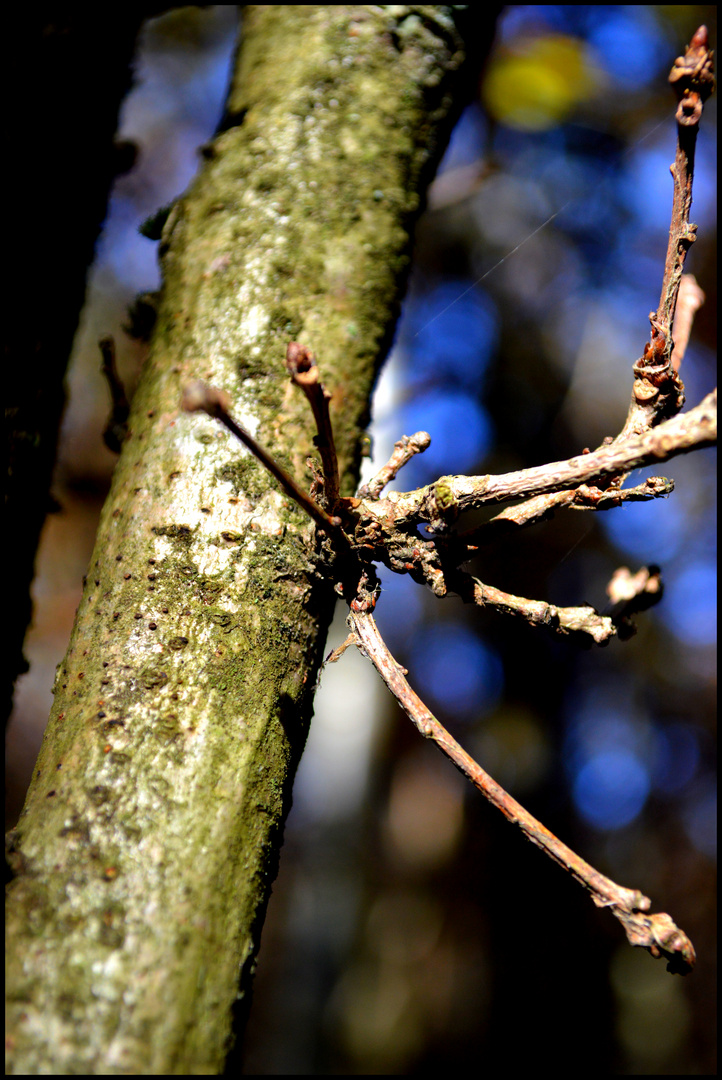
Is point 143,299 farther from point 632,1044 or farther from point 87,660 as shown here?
point 632,1044

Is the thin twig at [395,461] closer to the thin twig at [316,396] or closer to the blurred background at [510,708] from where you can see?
the thin twig at [316,396]

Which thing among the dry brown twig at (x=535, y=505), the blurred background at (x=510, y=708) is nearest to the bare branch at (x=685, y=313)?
the dry brown twig at (x=535, y=505)

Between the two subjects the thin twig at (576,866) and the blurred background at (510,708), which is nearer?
the thin twig at (576,866)

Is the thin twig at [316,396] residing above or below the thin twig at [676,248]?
below

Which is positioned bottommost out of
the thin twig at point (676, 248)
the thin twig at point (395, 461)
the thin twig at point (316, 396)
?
the thin twig at point (316, 396)

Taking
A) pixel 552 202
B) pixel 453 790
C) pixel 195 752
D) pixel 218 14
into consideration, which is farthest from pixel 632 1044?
pixel 218 14

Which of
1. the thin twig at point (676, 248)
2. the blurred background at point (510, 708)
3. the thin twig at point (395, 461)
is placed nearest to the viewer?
the thin twig at point (676, 248)
